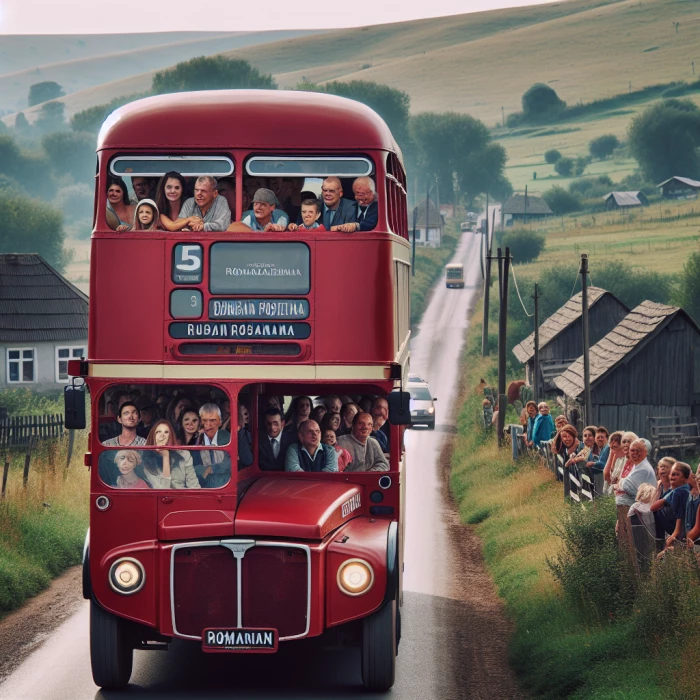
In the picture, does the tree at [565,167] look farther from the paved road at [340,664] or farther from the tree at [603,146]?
the paved road at [340,664]

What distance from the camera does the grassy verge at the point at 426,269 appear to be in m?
79.8

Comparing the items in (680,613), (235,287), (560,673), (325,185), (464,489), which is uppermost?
(325,185)

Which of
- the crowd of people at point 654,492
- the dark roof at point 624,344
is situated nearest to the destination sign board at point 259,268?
the crowd of people at point 654,492

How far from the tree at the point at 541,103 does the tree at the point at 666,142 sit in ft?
105

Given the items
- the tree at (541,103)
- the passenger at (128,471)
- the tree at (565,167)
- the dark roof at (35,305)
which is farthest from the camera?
the tree at (541,103)

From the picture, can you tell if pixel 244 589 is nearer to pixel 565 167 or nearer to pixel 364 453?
pixel 364 453

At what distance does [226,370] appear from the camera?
437 inches

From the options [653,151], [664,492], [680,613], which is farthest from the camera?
[653,151]

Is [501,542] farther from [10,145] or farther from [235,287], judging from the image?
[10,145]

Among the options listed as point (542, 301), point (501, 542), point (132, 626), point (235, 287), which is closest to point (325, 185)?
point (235, 287)

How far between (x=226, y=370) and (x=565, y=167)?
140 meters

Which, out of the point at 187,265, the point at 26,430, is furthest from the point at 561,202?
the point at 187,265

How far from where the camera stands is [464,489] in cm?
2834

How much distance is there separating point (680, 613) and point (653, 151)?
440 ft
